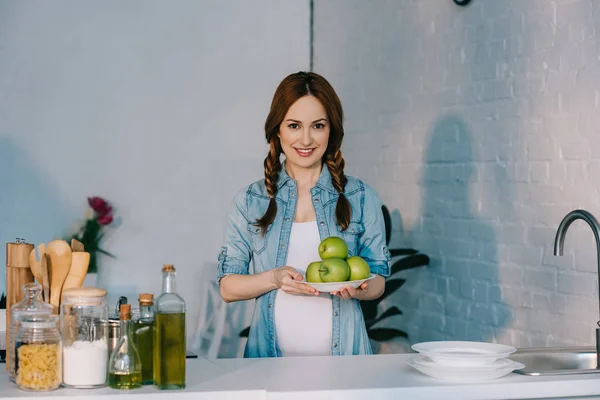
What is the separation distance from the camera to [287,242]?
286 cm

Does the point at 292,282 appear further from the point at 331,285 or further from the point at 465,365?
the point at 465,365

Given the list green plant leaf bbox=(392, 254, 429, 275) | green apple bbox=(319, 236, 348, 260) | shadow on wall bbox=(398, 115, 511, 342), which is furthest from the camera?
green plant leaf bbox=(392, 254, 429, 275)

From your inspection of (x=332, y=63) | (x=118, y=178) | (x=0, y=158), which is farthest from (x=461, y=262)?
(x=0, y=158)

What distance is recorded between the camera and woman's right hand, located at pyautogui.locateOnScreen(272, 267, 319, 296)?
2557 millimetres

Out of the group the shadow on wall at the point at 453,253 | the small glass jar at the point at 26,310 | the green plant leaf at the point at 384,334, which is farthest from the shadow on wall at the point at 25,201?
the small glass jar at the point at 26,310

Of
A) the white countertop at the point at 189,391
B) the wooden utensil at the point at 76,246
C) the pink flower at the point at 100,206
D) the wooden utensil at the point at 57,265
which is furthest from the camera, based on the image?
the pink flower at the point at 100,206

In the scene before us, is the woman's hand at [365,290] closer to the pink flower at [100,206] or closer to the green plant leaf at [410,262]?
the green plant leaf at [410,262]

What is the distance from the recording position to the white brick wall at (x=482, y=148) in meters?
2.99

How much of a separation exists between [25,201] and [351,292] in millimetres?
2430

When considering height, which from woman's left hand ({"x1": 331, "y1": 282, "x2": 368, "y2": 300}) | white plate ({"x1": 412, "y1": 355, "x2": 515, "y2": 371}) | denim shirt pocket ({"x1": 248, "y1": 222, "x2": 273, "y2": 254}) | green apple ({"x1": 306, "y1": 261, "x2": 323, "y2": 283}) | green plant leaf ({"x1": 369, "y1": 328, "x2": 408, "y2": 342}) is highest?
denim shirt pocket ({"x1": 248, "y1": 222, "x2": 273, "y2": 254})

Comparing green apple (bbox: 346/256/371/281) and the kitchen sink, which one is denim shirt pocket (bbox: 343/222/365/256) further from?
the kitchen sink

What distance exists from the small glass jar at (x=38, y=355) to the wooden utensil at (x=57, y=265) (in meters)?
0.30

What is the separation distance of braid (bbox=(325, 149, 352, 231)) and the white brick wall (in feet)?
2.38

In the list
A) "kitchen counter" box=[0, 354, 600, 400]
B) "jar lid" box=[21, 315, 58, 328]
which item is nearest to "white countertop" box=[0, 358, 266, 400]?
"kitchen counter" box=[0, 354, 600, 400]
